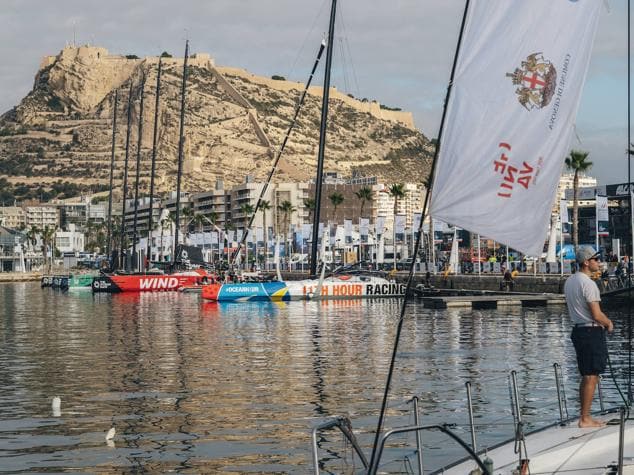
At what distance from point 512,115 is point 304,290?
199ft

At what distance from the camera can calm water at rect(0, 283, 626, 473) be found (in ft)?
57.6

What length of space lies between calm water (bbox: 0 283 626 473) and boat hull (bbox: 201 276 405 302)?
52.8 feet

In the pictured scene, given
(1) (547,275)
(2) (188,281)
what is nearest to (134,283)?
(2) (188,281)

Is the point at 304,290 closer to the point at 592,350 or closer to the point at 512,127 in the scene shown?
the point at 592,350

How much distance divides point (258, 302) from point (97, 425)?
168ft

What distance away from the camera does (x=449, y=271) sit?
9269cm

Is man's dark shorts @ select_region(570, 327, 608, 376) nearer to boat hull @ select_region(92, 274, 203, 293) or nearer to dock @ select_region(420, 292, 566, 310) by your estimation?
dock @ select_region(420, 292, 566, 310)

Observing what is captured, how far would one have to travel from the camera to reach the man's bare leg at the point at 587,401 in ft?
35.9

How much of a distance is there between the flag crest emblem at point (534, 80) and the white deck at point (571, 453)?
3.03 m

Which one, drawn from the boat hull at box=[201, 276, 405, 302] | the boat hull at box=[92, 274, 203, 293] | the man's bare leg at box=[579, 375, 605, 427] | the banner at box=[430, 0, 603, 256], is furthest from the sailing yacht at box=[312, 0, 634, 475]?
the boat hull at box=[92, 274, 203, 293]

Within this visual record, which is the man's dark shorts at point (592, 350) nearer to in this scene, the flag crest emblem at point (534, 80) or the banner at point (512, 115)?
the banner at point (512, 115)

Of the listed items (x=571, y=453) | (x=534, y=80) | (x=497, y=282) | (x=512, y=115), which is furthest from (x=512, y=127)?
(x=497, y=282)

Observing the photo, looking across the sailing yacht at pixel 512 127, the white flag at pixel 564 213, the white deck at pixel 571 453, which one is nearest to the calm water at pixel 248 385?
the white deck at pixel 571 453

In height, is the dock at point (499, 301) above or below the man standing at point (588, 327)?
below
